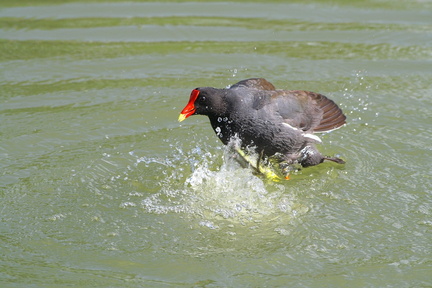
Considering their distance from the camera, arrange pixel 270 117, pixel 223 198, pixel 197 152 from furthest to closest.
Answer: pixel 197 152
pixel 270 117
pixel 223 198

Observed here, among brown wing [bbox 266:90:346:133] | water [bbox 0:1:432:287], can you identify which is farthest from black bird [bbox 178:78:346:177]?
water [bbox 0:1:432:287]

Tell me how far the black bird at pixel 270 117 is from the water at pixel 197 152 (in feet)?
0.71

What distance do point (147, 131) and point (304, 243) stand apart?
2013mm

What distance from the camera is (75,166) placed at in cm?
484

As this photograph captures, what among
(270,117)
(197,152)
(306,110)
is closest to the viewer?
(270,117)

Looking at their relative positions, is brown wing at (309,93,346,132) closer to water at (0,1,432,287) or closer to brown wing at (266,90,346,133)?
brown wing at (266,90,346,133)

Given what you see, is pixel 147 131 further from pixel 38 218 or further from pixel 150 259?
pixel 150 259

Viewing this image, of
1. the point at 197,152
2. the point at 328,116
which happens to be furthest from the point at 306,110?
the point at 197,152

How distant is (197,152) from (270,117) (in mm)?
737

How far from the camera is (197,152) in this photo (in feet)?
16.8

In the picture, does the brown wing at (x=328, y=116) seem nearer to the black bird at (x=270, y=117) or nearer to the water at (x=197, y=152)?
the black bird at (x=270, y=117)

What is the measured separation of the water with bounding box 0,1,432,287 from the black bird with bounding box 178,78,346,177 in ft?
0.71

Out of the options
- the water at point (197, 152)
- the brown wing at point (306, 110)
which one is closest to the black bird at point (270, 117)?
the brown wing at point (306, 110)

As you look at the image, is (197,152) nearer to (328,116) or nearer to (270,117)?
(270,117)
